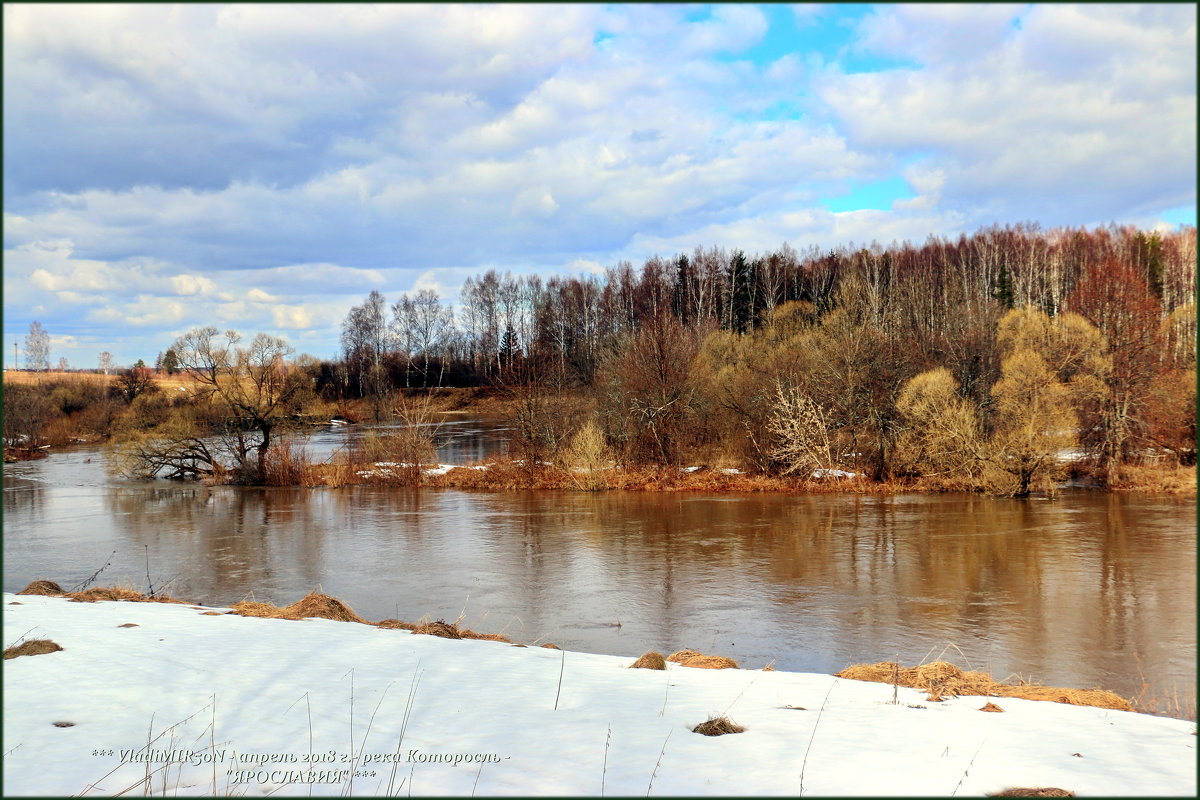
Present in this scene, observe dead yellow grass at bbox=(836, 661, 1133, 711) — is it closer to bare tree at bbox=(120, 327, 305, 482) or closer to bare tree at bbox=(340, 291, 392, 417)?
bare tree at bbox=(120, 327, 305, 482)

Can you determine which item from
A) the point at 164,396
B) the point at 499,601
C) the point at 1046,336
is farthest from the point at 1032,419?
the point at 164,396

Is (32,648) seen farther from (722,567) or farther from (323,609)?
(722,567)

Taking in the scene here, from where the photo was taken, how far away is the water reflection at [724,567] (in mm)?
12602

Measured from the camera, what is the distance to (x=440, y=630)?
11.2 m

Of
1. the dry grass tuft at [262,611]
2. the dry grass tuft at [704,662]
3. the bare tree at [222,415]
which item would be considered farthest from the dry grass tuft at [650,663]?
the bare tree at [222,415]

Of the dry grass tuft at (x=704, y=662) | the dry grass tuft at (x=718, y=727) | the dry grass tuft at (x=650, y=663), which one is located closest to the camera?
the dry grass tuft at (x=718, y=727)

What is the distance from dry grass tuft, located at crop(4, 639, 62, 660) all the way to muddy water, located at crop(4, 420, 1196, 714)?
6.29m

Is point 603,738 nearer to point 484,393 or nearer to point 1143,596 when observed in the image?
point 1143,596

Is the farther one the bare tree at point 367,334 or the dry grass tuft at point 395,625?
the bare tree at point 367,334

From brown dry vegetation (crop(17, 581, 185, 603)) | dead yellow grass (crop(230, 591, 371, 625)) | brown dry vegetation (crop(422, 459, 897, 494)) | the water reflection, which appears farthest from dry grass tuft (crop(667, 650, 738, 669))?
brown dry vegetation (crop(422, 459, 897, 494))

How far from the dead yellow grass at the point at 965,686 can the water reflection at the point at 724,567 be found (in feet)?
5.05

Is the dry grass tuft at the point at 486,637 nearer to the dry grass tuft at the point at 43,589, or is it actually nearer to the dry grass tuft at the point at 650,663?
the dry grass tuft at the point at 650,663

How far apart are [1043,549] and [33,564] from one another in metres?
25.8

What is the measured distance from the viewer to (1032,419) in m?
27.4
